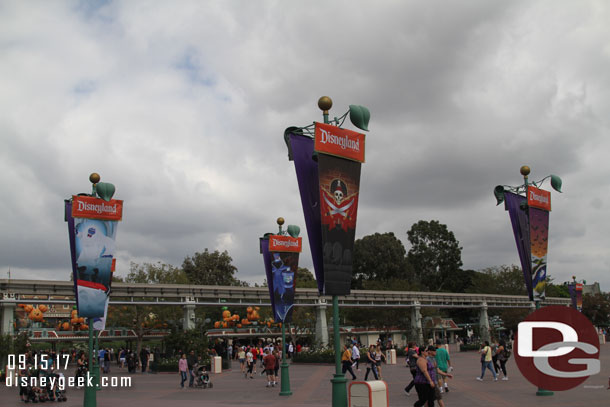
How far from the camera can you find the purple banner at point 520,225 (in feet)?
61.0

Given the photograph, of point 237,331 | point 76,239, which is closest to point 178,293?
point 237,331

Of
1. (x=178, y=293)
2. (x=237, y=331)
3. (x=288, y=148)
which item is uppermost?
(x=288, y=148)

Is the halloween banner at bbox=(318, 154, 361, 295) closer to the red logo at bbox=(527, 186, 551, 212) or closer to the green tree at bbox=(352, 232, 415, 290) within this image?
the red logo at bbox=(527, 186, 551, 212)

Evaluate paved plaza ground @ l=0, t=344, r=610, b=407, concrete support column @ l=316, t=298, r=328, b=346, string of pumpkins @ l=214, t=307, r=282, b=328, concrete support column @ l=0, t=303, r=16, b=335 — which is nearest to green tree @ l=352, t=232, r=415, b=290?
string of pumpkins @ l=214, t=307, r=282, b=328

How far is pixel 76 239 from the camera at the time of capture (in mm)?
15867

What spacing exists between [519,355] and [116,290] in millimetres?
31926

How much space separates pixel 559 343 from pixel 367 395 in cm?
618

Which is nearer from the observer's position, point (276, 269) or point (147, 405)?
point (147, 405)

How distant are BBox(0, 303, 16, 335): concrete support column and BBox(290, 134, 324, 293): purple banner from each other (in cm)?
2913

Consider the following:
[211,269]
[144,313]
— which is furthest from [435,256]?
[144,313]

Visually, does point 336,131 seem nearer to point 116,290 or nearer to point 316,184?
point 316,184

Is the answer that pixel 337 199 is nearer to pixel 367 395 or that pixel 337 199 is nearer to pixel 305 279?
pixel 367 395

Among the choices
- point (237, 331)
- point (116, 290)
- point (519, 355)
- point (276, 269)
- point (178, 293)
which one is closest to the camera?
point (519, 355)

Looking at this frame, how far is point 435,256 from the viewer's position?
87938 millimetres
